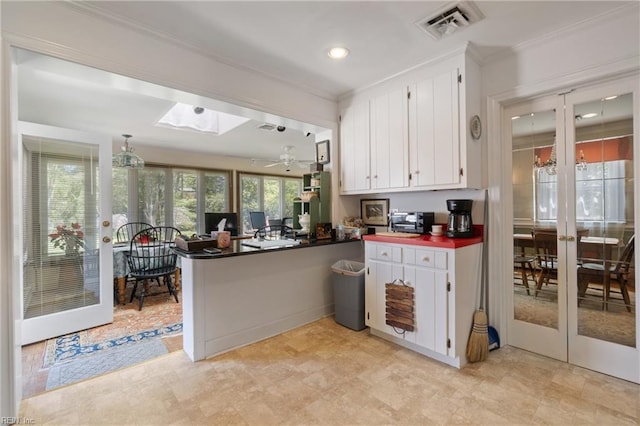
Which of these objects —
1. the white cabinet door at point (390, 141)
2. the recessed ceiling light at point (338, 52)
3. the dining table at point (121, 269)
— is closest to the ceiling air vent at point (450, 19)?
the recessed ceiling light at point (338, 52)

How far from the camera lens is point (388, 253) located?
2553mm

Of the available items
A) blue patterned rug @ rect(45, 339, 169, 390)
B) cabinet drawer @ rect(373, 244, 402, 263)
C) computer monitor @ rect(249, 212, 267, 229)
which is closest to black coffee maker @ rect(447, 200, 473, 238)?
cabinet drawer @ rect(373, 244, 402, 263)

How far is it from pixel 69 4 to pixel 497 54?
3.02m

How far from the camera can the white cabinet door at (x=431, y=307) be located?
2.20m

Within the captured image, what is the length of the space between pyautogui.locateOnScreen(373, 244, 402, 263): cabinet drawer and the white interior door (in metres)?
2.83

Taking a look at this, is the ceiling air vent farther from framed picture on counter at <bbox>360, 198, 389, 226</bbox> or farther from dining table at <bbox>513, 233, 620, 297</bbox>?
dining table at <bbox>513, 233, 620, 297</bbox>

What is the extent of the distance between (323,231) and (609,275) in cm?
234

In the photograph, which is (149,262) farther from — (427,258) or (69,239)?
(427,258)

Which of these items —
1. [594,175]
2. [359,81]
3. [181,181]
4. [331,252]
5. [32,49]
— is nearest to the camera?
[32,49]

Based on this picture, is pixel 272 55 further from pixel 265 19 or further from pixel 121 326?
pixel 121 326

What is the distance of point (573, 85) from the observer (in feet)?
7.09

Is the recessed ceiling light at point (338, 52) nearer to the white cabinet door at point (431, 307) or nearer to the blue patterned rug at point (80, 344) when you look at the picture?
the white cabinet door at point (431, 307)

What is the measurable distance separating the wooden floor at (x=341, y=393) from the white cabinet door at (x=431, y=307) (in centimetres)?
17

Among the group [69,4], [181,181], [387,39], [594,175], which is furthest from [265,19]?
[181,181]
